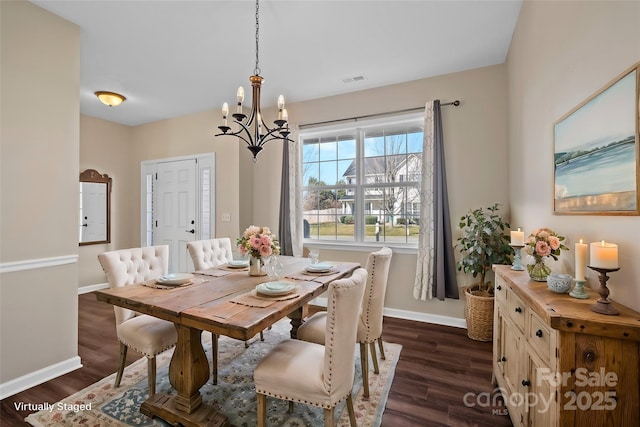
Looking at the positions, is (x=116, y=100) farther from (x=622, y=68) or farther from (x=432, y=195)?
(x=622, y=68)

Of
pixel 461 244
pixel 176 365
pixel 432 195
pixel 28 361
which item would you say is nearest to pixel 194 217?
pixel 28 361

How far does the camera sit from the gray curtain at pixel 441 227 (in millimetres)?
3227

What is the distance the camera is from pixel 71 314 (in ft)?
7.99

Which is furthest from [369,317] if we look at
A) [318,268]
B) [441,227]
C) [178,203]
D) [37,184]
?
[178,203]

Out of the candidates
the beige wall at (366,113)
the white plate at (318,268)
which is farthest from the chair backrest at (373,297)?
the beige wall at (366,113)

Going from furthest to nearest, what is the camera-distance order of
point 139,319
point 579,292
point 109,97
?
point 109,97 < point 139,319 < point 579,292

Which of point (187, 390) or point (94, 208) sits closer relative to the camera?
point (187, 390)

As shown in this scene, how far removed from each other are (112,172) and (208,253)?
3.47 meters

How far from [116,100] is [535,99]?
4.57 m

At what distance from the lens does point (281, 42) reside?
108 inches

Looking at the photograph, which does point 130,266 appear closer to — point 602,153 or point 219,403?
point 219,403

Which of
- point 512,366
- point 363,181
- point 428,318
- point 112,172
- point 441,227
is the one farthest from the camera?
point 112,172

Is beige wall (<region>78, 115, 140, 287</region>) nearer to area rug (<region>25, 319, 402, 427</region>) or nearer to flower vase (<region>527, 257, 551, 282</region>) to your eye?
area rug (<region>25, 319, 402, 427</region>)

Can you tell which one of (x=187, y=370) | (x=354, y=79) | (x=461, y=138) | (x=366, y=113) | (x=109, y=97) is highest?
(x=354, y=79)
